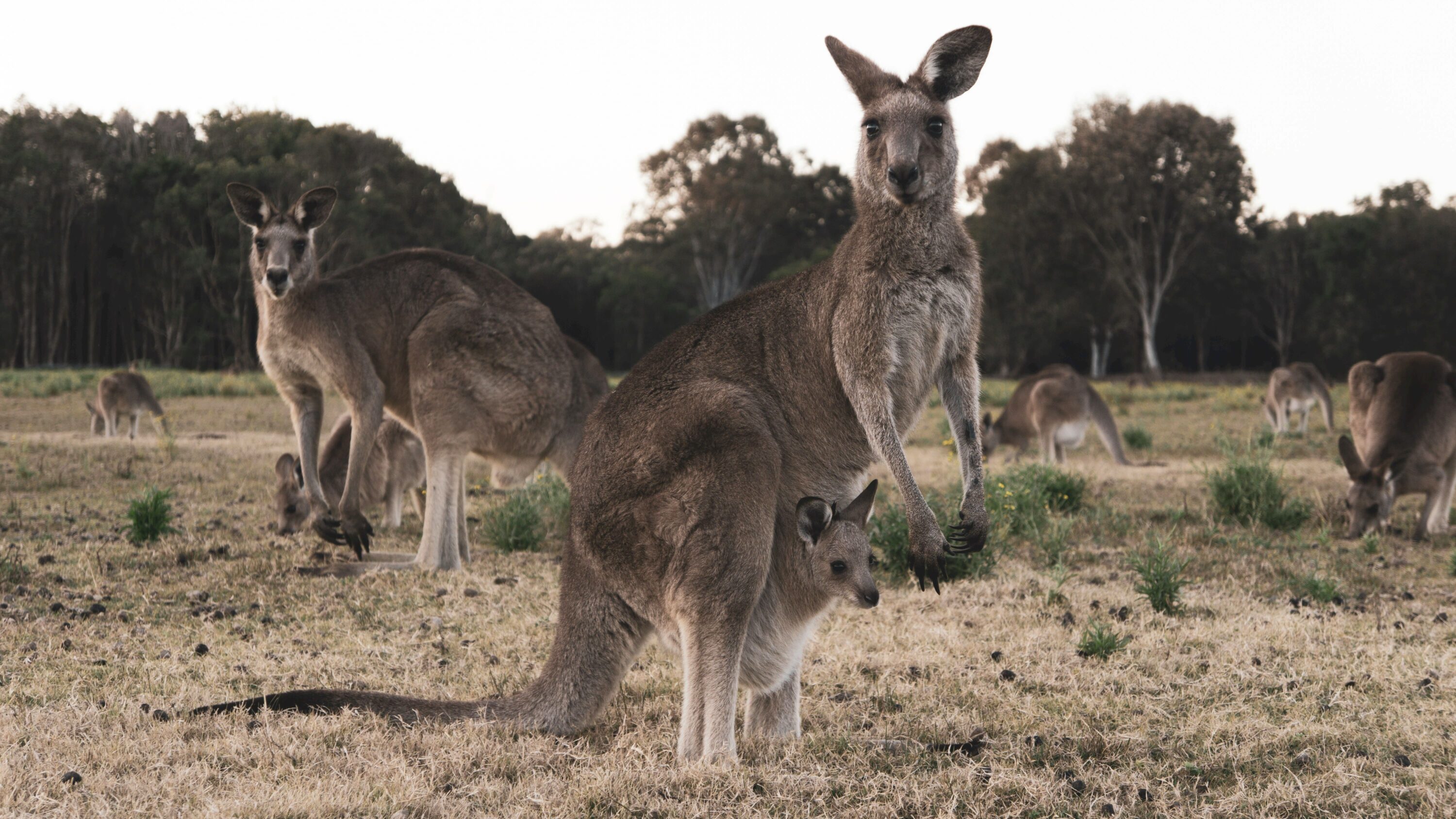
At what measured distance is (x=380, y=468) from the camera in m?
7.44

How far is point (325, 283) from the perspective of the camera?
5883 mm

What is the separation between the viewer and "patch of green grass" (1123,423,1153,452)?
12891 mm

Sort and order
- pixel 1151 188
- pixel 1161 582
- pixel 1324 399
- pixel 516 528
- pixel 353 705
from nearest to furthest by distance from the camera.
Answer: pixel 353 705 → pixel 1161 582 → pixel 516 528 → pixel 1324 399 → pixel 1151 188

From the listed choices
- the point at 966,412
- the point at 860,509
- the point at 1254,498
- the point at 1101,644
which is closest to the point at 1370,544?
the point at 1254,498

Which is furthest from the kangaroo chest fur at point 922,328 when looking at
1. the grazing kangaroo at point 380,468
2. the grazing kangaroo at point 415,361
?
the grazing kangaroo at point 380,468

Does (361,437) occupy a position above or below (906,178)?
below

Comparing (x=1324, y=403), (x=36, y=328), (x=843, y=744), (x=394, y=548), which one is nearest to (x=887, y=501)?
(x=394, y=548)

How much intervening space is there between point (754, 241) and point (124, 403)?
1101 inches

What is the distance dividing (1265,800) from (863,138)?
89.5 inches

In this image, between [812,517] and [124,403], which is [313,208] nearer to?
[812,517]

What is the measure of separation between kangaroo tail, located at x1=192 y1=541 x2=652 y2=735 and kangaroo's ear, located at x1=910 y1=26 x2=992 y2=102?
1.86m

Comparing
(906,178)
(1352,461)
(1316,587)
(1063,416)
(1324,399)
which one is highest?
(906,178)

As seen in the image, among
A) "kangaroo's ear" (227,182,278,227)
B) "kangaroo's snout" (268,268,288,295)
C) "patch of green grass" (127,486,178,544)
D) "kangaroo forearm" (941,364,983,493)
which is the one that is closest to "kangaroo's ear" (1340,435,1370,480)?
"kangaroo forearm" (941,364,983,493)

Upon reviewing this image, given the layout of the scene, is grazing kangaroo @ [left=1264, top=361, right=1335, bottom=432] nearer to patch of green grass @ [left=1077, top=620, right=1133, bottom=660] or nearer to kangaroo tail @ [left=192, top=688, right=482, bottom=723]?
patch of green grass @ [left=1077, top=620, right=1133, bottom=660]
